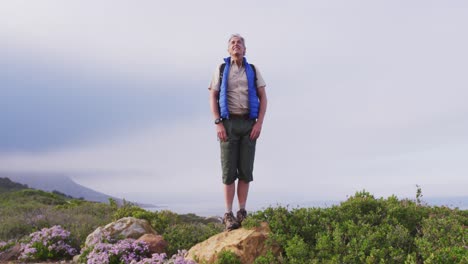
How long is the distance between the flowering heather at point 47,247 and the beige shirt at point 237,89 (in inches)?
210

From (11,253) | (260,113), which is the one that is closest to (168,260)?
(260,113)

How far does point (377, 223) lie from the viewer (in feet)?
27.8

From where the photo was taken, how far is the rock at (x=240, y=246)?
7.23 metres

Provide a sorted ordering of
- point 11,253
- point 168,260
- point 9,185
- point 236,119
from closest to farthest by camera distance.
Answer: point 168,260, point 236,119, point 11,253, point 9,185

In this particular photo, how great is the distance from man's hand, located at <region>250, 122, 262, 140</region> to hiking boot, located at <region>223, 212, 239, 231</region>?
1.46 meters

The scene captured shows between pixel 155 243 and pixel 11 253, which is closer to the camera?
pixel 155 243

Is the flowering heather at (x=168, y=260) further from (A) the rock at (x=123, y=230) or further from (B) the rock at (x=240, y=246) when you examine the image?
(A) the rock at (x=123, y=230)

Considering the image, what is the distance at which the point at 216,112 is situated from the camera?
26.6 feet

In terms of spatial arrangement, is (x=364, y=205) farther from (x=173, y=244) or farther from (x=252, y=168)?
(x=173, y=244)

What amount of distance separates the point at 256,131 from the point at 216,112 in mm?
802

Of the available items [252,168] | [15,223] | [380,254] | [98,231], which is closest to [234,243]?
[252,168]

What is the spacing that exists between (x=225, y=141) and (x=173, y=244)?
106 inches

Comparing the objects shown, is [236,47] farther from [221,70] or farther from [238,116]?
[238,116]

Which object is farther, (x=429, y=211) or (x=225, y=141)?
(x=429, y=211)
